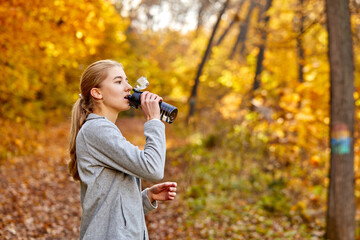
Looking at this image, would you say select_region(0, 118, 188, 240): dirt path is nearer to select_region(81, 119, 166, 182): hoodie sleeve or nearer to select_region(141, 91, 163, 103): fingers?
select_region(81, 119, 166, 182): hoodie sleeve

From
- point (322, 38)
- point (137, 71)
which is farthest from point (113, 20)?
point (322, 38)

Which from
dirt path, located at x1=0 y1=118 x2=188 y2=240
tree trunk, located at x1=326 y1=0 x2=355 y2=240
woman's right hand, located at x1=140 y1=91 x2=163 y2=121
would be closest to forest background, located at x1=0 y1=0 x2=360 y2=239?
dirt path, located at x1=0 y1=118 x2=188 y2=240

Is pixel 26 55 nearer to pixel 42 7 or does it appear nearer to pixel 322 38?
pixel 42 7

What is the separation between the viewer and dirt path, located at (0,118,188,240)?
5.32 metres

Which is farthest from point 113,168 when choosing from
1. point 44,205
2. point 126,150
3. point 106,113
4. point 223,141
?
point 223,141

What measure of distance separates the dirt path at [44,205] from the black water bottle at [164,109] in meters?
3.51

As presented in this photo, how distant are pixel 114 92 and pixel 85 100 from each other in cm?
22

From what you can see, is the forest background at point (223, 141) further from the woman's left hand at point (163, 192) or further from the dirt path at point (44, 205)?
the woman's left hand at point (163, 192)

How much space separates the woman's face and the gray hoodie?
148 millimetres

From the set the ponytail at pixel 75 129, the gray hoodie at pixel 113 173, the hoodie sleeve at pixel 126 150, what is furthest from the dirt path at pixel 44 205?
the hoodie sleeve at pixel 126 150

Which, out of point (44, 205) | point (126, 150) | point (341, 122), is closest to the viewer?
point (126, 150)

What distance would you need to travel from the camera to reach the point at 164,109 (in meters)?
2.07

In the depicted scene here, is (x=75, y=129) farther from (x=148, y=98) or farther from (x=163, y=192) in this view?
(x=163, y=192)

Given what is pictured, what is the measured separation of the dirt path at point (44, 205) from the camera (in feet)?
17.5
